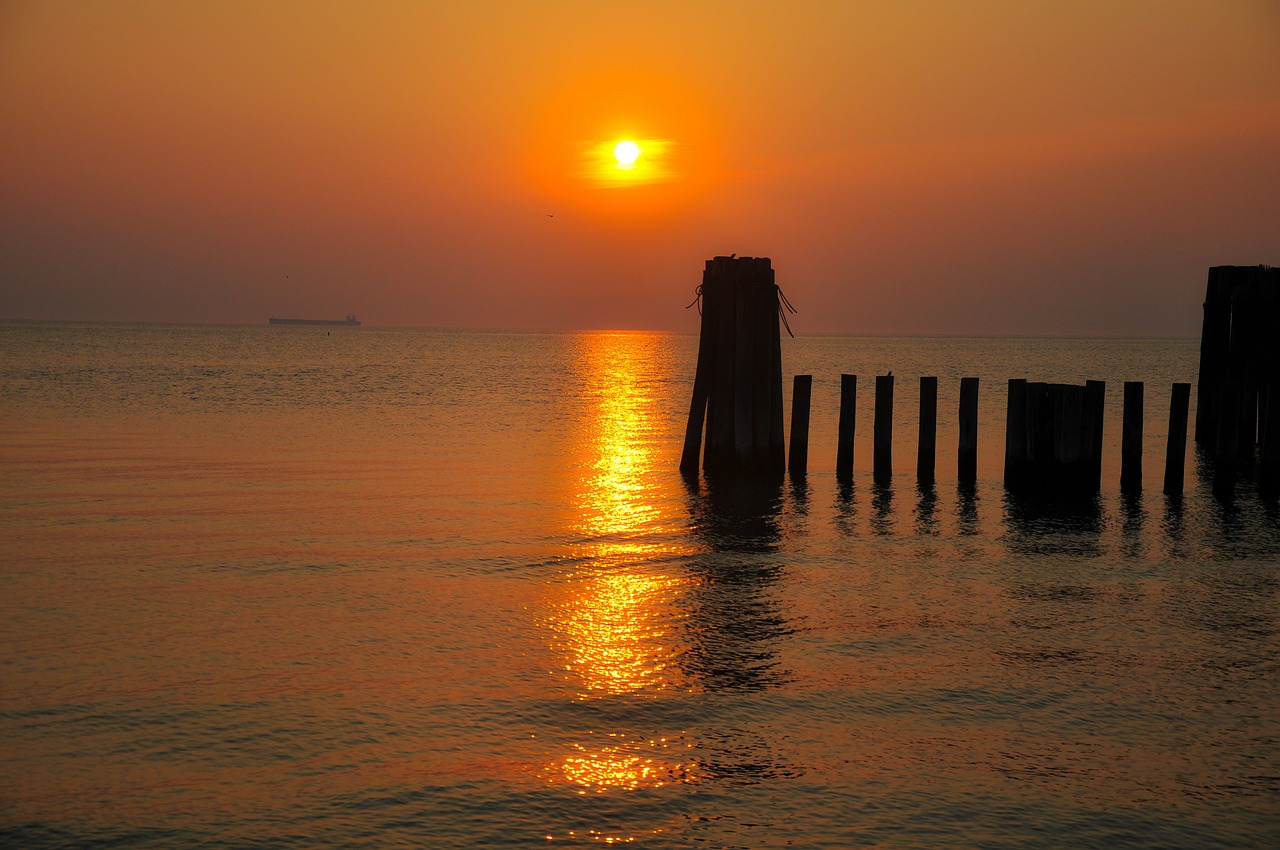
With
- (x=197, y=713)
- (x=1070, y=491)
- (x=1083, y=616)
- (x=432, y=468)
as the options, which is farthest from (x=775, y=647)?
(x=432, y=468)

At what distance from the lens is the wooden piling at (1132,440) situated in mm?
16203

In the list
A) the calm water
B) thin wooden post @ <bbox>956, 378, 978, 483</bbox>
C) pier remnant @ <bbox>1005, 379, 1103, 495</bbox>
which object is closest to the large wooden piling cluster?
the calm water

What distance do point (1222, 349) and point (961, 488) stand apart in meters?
8.25

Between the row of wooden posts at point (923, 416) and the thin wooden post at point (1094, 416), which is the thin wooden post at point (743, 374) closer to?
the row of wooden posts at point (923, 416)

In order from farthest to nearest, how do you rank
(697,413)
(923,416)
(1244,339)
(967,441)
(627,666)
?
(1244,339)
(697,413)
(967,441)
(923,416)
(627,666)

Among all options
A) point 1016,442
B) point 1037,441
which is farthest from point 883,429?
point 1037,441

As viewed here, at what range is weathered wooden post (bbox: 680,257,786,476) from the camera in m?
17.4

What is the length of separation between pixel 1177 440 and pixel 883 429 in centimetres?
445

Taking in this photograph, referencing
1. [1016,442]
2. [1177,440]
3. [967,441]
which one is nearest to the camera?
[1177,440]

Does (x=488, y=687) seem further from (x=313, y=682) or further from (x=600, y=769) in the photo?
(x=600, y=769)

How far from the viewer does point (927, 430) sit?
703 inches

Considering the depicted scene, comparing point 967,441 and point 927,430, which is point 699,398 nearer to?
point 927,430

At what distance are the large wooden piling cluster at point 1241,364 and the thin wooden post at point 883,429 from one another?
490cm

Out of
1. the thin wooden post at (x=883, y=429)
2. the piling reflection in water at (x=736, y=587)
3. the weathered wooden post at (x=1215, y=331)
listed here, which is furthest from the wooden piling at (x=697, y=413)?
the weathered wooden post at (x=1215, y=331)
